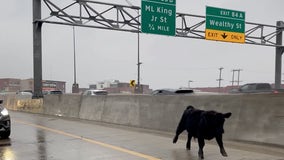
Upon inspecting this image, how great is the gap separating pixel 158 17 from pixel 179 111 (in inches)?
523

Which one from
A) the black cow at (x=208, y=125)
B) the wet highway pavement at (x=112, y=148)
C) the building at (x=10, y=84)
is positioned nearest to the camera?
the black cow at (x=208, y=125)

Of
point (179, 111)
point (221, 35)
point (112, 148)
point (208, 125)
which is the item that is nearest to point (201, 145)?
point (208, 125)

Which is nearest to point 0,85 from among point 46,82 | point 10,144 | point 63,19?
point 46,82

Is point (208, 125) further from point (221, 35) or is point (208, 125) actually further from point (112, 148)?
point (221, 35)

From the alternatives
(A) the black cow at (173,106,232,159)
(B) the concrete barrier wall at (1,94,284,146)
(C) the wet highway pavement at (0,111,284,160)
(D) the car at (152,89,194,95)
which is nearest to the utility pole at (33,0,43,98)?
(B) the concrete barrier wall at (1,94,284,146)

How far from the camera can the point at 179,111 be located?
12.4 meters

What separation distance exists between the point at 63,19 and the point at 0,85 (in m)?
99.1

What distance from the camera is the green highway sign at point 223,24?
27.5 m

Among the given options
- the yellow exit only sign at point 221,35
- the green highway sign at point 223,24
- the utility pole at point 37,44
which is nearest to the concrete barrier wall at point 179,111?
the utility pole at point 37,44

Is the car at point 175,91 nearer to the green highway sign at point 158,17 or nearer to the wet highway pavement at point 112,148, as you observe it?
the green highway sign at point 158,17

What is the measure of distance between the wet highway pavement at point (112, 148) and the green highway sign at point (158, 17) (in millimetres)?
12474

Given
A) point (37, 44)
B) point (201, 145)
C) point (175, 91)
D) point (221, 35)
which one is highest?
point (221, 35)

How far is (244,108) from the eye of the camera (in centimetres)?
1031

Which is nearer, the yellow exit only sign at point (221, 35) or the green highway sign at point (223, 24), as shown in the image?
the green highway sign at point (223, 24)
